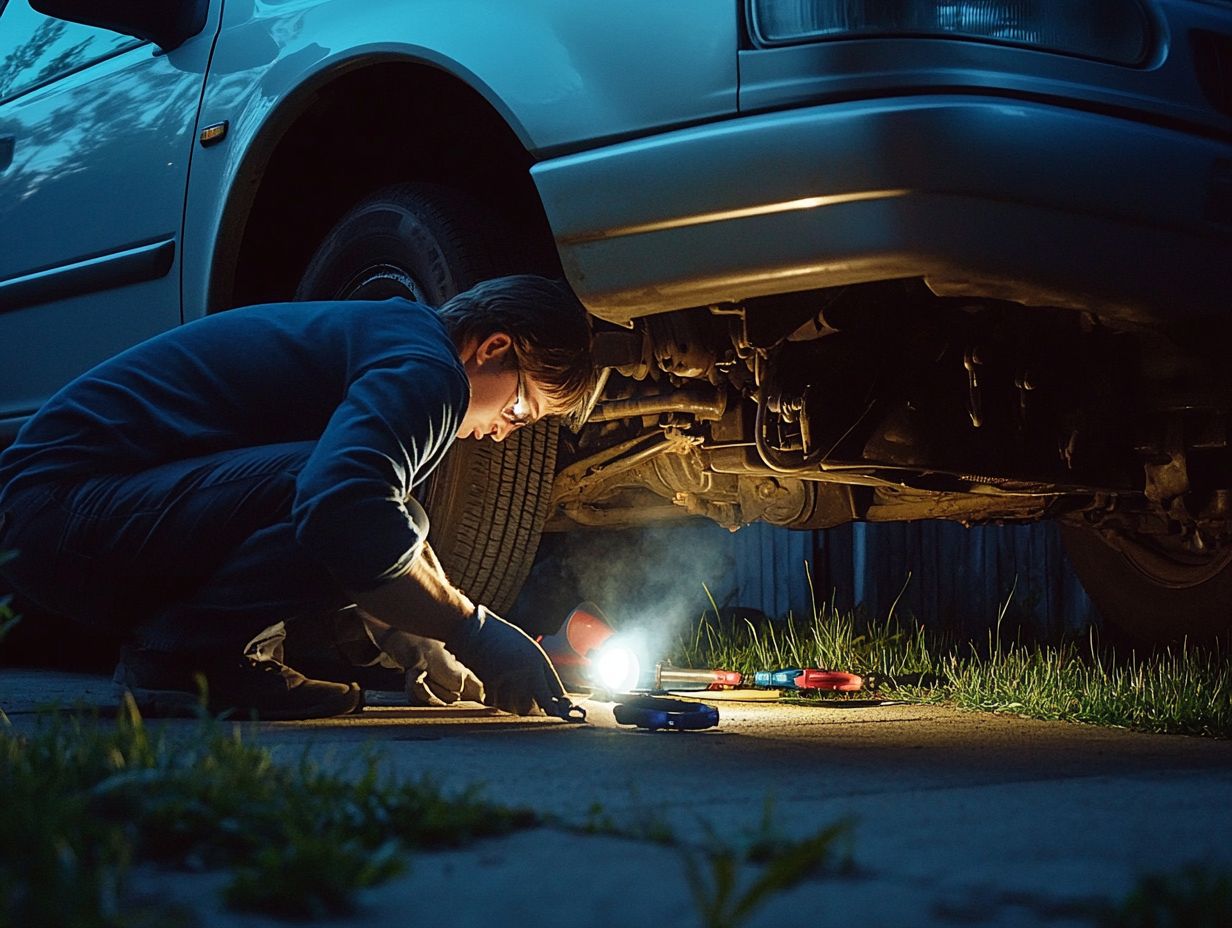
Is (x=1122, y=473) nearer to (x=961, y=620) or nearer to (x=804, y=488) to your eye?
(x=804, y=488)

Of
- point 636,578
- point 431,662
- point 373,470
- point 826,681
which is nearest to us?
point 373,470

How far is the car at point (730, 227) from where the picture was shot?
216 cm

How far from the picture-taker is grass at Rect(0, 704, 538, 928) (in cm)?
113

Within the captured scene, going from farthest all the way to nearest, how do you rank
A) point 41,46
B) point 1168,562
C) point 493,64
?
point 41,46 < point 1168,562 < point 493,64

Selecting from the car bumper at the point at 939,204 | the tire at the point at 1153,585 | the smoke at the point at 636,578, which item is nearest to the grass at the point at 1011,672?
the tire at the point at 1153,585

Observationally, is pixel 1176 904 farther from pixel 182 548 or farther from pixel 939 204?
pixel 182 548

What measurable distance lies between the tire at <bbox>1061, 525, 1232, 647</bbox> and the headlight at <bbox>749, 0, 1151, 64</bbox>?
1.58 meters

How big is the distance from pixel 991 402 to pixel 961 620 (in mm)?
3224

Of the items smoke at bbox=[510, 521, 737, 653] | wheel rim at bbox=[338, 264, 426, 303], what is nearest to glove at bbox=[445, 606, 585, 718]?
wheel rim at bbox=[338, 264, 426, 303]

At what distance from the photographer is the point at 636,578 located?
568cm

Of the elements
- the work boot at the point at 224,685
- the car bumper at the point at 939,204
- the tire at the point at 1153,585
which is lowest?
the work boot at the point at 224,685

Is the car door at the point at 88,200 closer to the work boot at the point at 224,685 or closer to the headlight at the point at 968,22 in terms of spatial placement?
the work boot at the point at 224,685

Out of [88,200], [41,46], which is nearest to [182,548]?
[88,200]

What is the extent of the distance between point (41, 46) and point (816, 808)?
3346 mm
